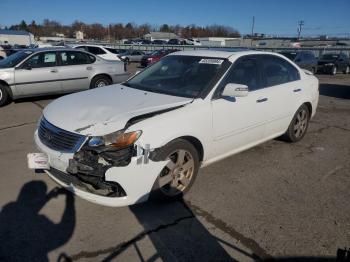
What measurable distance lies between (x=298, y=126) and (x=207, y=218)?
10.6 feet

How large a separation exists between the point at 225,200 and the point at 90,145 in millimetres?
1705

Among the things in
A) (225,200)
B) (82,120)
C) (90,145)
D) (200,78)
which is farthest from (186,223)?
(200,78)

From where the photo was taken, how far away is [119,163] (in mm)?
3195

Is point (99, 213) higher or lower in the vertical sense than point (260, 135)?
lower

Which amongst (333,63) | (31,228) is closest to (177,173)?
(31,228)

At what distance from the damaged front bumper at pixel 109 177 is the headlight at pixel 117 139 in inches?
5.5

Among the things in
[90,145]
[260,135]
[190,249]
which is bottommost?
[190,249]

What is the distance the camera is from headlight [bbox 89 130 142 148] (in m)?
3.23

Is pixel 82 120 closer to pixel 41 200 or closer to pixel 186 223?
pixel 41 200

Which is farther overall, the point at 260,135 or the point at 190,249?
the point at 260,135

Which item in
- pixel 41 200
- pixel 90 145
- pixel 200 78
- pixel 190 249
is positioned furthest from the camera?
pixel 200 78

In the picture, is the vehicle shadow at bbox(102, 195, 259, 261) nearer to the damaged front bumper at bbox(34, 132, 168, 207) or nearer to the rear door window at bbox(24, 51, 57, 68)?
the damaged front bumper at bbox(34, 132, 168, 207)

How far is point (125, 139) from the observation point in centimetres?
323

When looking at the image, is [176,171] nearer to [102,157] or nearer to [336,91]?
[102,157]
